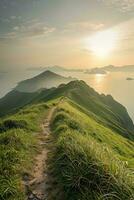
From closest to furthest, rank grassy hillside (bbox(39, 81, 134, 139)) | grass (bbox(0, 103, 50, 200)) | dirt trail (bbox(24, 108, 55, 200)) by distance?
1. grass (bbox(0, 103, 50, 200))
2. dirt trail (bbox(24, 108, 55, 200))
3. grassy hillside (bbox(39, 81, 134, 139))

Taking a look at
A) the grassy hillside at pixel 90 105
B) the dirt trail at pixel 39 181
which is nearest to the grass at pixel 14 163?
the dirt trail at pixel 39 181

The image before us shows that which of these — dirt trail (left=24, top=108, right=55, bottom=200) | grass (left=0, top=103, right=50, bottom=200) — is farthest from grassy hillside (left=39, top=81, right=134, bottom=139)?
dirt trail (left=24, top=108, right=55, bottom=200)

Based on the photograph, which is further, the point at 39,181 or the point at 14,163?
the point at 14,163

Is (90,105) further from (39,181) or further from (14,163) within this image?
(39,181)

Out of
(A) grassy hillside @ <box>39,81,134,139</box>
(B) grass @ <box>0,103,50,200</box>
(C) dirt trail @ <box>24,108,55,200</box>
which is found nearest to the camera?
(B) grass @ <box>0,103,50,200</box>

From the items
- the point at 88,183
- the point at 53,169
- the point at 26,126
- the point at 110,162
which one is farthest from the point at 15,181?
the point at 26,126

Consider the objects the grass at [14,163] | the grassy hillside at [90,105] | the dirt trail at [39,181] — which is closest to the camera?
the grass at [14,163]

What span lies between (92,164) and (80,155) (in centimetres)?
128

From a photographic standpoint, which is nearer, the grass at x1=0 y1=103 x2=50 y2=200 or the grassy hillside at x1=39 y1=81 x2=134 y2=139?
the grass at x1=0 y1=103 x2=50 y2=200

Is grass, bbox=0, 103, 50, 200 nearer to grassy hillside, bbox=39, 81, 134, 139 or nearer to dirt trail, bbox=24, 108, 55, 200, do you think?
dirt trail, bbox=24, 108, 55, 200

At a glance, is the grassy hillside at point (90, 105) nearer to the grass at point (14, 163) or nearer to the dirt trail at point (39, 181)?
the grass at point (14, 163)

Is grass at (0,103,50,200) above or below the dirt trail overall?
above

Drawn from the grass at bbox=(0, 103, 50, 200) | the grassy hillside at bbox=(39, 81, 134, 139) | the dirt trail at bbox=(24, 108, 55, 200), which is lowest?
the grassy hillside at bbox=(39, 81, 134, 139)

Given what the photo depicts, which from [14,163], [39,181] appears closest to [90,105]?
[14,163]
